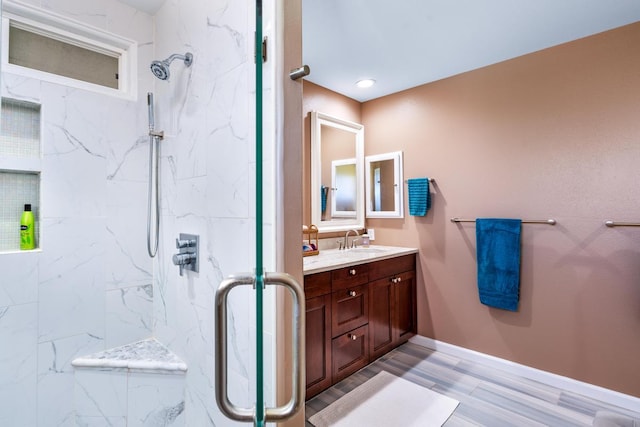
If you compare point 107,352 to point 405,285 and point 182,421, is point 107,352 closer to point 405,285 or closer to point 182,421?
point 182,421

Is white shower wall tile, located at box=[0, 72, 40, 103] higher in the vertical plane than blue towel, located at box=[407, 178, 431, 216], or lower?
higher

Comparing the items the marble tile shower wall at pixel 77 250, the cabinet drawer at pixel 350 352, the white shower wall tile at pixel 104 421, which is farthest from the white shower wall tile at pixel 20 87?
the cabinet drawer at pixel 350 352

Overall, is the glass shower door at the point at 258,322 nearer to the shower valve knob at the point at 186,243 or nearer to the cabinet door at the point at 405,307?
the shower valve knob at the point at 186,243

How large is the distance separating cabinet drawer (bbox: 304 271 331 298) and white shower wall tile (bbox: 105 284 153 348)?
3.25 ft

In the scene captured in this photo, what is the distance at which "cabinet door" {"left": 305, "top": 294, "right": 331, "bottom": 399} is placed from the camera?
6.16ft

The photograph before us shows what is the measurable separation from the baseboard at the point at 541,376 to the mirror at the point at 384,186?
1244mm

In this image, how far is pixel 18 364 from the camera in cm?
143

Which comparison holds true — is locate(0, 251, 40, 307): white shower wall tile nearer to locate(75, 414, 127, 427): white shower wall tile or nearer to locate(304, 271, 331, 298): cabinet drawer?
locate(75, 414, 127, 427): white shower wall tile

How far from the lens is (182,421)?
1.52 metres

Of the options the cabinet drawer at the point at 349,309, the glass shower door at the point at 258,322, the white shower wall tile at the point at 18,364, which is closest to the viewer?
the glass shower door at the point at 258,322

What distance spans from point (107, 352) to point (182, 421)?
593 mm

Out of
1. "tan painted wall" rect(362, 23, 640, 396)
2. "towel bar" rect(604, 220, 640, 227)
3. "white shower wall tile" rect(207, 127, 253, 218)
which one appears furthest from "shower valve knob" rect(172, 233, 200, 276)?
"towel bar" rect(604, 220, 640, 227)

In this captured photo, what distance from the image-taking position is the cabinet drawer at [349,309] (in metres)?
2.04

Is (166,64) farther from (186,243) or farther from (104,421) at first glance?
(104,421)
